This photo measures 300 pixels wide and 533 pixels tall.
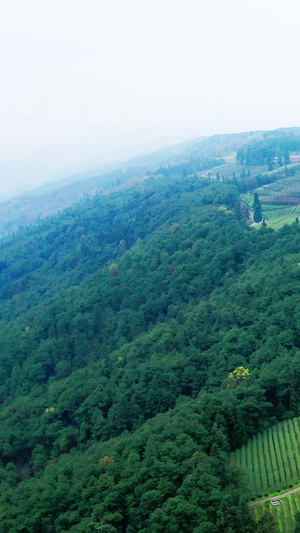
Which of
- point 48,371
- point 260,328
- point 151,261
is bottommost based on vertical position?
point 48,371

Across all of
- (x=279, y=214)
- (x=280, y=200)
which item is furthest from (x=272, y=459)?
(x=280, y=200)

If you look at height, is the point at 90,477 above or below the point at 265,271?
below

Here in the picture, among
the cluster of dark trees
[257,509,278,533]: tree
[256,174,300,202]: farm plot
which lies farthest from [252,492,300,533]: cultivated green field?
the cluster of dark trees

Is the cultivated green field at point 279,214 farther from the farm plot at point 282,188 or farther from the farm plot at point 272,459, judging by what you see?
the farm plot at point 272,459

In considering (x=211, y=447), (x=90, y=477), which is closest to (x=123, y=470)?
(x=90, y=477)

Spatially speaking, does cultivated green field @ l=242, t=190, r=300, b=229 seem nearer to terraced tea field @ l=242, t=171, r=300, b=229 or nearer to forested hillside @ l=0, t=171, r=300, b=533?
terraced tea field @ l=242, t=171, r=300, b=229

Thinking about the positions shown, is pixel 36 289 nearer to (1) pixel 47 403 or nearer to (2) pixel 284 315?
(1) pixel 47 403
